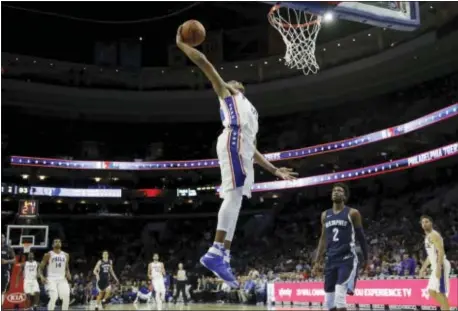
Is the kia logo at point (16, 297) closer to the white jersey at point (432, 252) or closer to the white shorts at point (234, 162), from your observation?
the white jersey at point (432, 252)

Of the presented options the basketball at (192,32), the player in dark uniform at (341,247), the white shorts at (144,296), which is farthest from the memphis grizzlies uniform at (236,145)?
the white shorts at (144,296)

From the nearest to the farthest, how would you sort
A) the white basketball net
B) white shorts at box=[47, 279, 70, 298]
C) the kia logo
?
the white basketball net, white shorts at box=[47, 279, 70, 298], the kia logo

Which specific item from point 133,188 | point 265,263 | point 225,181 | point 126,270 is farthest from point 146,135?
point 225,181

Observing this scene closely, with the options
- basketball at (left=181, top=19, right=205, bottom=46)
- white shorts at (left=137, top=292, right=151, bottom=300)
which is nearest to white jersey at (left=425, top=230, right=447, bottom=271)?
basketball at (left=181, top=19, right=205, bottom=46)

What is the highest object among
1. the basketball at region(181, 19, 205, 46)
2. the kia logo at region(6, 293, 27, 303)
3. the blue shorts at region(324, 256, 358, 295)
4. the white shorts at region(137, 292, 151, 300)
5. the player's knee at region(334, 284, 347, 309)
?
the basketball at region(181, 19, 205, 46)

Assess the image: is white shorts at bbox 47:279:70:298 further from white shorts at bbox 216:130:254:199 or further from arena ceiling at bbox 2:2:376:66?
arena ceiling at bbox 2:2:376:66

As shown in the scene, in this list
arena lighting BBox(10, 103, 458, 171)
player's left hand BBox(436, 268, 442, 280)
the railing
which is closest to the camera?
player's left hand BBox(436, 268, 442, 280)

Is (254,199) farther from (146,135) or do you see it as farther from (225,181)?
(225,181)

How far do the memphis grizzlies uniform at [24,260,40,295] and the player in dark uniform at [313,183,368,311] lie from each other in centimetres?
1097

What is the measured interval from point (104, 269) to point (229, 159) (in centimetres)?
1319

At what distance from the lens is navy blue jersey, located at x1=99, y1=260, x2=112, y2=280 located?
16438 millimetres

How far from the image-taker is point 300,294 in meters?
17.6

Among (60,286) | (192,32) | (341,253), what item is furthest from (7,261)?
(192,32)

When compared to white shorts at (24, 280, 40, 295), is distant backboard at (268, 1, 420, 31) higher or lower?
higher
